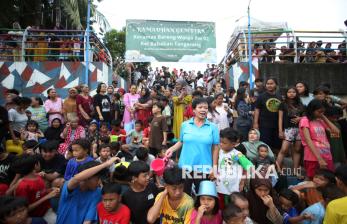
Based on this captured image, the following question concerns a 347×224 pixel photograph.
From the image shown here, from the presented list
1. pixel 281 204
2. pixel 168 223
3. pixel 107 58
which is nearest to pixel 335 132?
pixel 281 204

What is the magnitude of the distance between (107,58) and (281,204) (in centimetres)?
1037

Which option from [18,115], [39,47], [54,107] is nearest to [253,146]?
[54,107]

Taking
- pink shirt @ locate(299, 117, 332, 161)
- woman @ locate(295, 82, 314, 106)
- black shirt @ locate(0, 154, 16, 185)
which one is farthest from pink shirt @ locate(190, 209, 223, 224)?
woman @ locate(295, 82, 314, 106)

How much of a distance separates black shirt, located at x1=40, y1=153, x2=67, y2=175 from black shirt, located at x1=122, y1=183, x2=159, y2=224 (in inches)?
54.4

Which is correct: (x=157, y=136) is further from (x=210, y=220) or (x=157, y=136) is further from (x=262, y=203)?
(x=210, y=220)

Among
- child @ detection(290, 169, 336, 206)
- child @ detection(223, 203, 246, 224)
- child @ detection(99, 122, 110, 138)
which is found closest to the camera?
child @ detection(223, 203, 246, 224)

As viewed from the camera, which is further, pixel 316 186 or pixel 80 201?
pixel 316 186

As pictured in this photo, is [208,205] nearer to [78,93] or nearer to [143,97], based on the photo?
[143,97]

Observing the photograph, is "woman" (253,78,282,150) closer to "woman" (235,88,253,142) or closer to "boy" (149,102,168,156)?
"woman" (235,88,253,142)

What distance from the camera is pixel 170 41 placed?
456 inches

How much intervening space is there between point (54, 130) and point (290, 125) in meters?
4.74

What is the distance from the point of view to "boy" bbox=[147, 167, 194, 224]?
3100 millimetres

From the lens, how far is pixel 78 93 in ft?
23.6

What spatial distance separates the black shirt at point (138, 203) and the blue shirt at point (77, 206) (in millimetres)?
349
